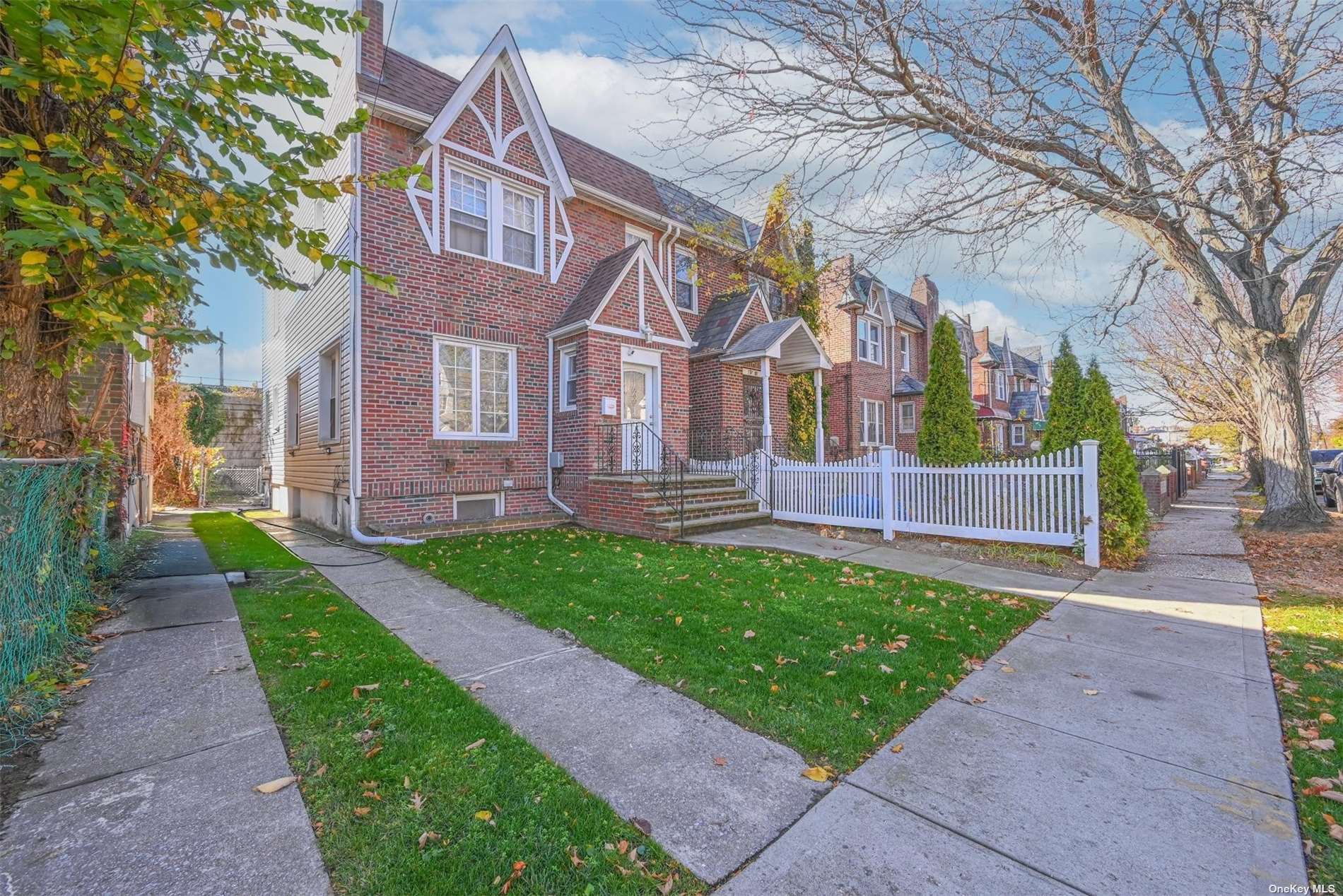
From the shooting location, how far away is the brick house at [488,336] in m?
9.15

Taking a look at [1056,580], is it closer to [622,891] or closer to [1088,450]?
[1088,450]

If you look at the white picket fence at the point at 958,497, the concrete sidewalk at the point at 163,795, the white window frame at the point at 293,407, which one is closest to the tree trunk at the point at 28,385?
the concrete sidewalk at the point at 163,795

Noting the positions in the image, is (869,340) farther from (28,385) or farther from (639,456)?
(28,385)

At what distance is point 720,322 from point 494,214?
19.3ft

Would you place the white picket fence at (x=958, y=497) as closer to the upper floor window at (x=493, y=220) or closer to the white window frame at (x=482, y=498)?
the white window frame at (x=482, y=498)

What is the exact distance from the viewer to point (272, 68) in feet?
15.0

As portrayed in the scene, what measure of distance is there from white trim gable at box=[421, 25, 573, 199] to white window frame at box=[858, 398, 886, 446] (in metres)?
13.0

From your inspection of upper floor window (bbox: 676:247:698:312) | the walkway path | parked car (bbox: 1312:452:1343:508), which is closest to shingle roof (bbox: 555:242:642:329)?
upper floor window (bbox: 676:247:698:312)

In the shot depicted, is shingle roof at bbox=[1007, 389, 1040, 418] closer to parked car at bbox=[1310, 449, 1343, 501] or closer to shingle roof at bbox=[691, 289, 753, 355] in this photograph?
parked car at bbox=[1310, 449, 1343, 501]

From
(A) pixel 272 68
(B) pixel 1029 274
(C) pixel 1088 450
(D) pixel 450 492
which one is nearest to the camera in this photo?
(A) pixel 272 68

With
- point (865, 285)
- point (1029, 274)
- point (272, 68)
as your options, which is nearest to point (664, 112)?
point (272, 68)

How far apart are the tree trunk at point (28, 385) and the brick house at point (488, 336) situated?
4.35 meters

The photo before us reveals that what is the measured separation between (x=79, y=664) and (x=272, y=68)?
4.70 m

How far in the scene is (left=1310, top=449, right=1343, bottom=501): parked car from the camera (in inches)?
625
